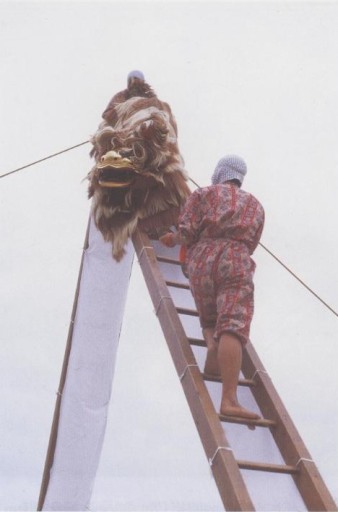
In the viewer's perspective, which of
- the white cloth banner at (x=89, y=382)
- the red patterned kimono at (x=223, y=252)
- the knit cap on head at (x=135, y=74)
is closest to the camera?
the red patterned kimono at (x=223, y=252)

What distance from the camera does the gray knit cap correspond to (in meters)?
3.39

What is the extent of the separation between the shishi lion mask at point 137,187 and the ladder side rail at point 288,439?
1.13 metres

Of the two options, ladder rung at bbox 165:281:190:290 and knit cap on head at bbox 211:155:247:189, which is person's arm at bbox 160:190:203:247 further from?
ladder rung at bbox 165:281:190:290

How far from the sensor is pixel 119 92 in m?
5.12

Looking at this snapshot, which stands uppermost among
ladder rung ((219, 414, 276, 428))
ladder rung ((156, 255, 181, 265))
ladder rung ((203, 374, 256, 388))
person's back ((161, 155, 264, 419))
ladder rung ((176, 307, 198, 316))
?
ladder rung ((156, 255, 181, 265))

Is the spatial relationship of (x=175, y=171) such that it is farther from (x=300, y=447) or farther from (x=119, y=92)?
Answer: (x=300, y=447)

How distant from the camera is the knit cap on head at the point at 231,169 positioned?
3395 mm

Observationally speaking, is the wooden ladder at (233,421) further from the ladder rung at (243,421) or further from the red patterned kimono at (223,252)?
the red patterned kimono at (223,252)

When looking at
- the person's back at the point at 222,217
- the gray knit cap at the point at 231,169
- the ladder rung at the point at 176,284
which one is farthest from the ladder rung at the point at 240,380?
the gray knit cap at the point at 231,169

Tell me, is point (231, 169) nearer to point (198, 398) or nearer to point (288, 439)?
point (198, 398)

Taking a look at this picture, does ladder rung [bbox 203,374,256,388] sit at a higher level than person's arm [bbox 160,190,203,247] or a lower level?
lower

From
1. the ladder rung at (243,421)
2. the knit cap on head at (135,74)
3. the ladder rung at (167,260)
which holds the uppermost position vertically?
the knit cap on head at (135,74)

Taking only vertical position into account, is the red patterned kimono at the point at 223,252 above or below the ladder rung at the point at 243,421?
above

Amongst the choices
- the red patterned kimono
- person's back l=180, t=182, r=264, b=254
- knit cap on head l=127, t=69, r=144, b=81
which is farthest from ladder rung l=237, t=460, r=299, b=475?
knit cap on head l=127, t=69, r=144, b=81
